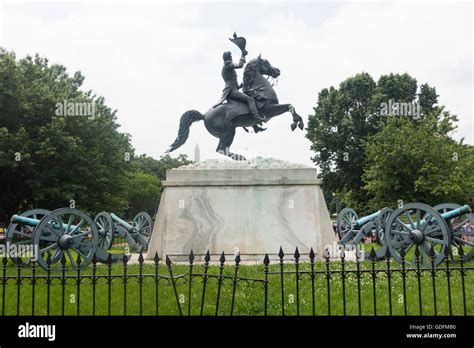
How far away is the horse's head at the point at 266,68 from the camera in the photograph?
13.4 metres

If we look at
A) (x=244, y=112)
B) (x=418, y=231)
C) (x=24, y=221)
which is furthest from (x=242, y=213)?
(x=24, y=221)

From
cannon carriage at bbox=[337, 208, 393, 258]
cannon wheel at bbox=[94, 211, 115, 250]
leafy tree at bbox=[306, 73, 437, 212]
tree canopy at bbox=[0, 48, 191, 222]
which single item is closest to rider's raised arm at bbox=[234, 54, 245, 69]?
cannon carriage at bbox=[337, 208, 393, 258]

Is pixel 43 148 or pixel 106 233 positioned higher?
pixel 43 148

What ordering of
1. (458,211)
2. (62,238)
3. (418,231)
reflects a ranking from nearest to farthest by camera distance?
(418,231), (62,238), (458,211)

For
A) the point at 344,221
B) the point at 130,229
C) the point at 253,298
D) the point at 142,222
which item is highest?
Answer: the point at 142,222

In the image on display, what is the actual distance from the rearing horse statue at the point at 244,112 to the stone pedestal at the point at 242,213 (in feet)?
3.36

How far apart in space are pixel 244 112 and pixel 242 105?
0.71 feet

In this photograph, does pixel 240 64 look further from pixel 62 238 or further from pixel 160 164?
pixel 160 164

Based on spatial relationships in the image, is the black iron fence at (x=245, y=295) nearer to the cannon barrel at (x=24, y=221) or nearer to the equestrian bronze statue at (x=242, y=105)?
the cannon barrel at (x=24, y=221)

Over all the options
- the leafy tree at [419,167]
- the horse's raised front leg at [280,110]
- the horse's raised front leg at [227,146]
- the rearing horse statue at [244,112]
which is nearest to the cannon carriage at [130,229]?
the rearing horse statue at [244,112]

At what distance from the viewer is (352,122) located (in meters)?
33.0

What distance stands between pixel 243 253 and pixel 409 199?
55.0ft

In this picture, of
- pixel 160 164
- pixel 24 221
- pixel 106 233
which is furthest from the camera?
pixel 160 164
